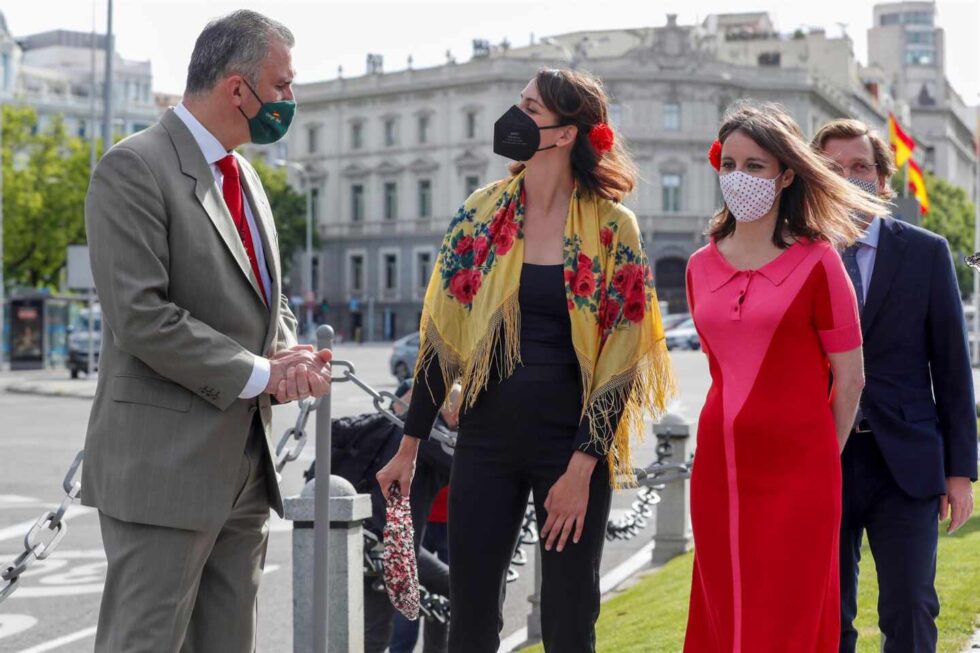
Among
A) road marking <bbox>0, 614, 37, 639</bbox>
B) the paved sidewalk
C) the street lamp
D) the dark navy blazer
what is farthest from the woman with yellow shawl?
the street lamp

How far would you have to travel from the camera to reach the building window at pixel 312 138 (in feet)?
276

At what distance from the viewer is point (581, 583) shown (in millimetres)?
4070

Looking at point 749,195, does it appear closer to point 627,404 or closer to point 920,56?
point 627,404

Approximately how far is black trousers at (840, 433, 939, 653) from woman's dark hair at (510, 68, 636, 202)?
51.1 inches

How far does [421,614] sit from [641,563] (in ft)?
13.7

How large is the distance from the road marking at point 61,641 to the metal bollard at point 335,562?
122 inches

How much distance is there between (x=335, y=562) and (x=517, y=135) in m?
1.70

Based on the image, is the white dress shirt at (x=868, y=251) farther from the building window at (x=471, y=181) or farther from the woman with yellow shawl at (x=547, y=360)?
the building window at (x=471, y=181)

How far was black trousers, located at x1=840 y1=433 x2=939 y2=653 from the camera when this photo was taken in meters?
4.64

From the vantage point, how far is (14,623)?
27.1 ft

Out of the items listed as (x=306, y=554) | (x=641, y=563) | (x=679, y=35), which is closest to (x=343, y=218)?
(x=679, y=35)

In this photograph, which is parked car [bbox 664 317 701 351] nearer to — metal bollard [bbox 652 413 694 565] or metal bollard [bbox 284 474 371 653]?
metal bollard [bbox 652 413 694 565]

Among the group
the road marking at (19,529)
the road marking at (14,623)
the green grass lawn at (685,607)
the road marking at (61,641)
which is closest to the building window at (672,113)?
the road marking at (19,529)

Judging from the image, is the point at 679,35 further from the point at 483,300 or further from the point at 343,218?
the point at 483,300
